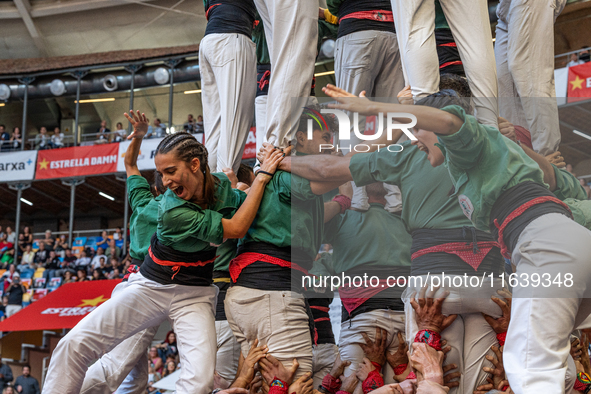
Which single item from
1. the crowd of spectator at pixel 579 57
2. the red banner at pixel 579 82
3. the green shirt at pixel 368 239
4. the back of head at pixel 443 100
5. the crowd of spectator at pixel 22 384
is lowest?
the crowd of spectator at pixel 22 384

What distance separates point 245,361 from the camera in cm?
254

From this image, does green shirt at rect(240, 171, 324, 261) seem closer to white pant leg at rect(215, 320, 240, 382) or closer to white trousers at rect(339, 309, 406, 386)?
white trousers at rect(339, 309, 406, 386)

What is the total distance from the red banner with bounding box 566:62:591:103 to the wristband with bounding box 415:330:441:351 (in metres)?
9.78

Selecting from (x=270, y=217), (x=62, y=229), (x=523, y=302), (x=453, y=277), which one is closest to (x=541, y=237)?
(x=523, y=302)

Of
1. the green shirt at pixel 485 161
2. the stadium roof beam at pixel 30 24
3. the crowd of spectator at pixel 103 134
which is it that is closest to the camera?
the green shirt at pixel 485 161

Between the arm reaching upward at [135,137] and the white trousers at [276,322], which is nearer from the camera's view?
the white trousers at [276,322]

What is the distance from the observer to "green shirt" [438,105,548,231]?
212cm

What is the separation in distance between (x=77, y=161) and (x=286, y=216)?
1473cm

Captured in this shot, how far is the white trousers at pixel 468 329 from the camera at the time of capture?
94.3 inches

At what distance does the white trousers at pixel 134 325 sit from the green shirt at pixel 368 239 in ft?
2.22

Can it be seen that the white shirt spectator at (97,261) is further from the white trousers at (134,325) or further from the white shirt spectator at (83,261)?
the white trousers at (134,325)

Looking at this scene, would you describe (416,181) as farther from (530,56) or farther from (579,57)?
(579,57)

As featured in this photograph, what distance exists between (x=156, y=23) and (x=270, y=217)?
17397 millimetres

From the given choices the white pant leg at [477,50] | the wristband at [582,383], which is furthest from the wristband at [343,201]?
the wristband at [582,383]
